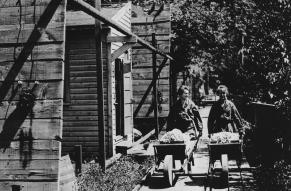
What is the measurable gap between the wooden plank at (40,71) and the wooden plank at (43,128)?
512mm

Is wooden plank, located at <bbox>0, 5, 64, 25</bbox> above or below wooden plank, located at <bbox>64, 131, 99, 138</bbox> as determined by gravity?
above

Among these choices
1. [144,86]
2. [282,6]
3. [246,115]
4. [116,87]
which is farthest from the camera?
[144,86]

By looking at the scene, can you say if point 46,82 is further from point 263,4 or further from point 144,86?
point 144,86

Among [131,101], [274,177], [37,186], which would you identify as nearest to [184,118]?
[274,177]

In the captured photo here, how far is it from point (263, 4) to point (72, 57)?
600 cm

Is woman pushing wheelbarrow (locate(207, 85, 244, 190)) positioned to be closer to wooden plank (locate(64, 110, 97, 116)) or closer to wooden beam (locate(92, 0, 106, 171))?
wooden beam (locate(92, 0, 106, 171))

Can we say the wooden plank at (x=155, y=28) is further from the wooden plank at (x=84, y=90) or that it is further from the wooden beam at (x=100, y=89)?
the wooden beam at (x=100, y=89)

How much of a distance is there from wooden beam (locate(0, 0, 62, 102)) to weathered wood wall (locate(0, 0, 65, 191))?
1.7 inches

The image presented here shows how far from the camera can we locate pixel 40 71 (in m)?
4.76

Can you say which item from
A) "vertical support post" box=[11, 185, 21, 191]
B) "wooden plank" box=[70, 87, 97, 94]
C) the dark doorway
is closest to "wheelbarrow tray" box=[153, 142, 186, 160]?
"vertical support post" box=[11, 185, 21, 191]

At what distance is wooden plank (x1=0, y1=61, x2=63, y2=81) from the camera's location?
4742 millimetres

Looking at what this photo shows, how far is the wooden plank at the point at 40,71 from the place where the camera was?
474cm

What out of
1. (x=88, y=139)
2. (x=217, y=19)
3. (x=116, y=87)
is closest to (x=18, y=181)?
(x=88, y=139)

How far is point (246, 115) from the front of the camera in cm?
1520
